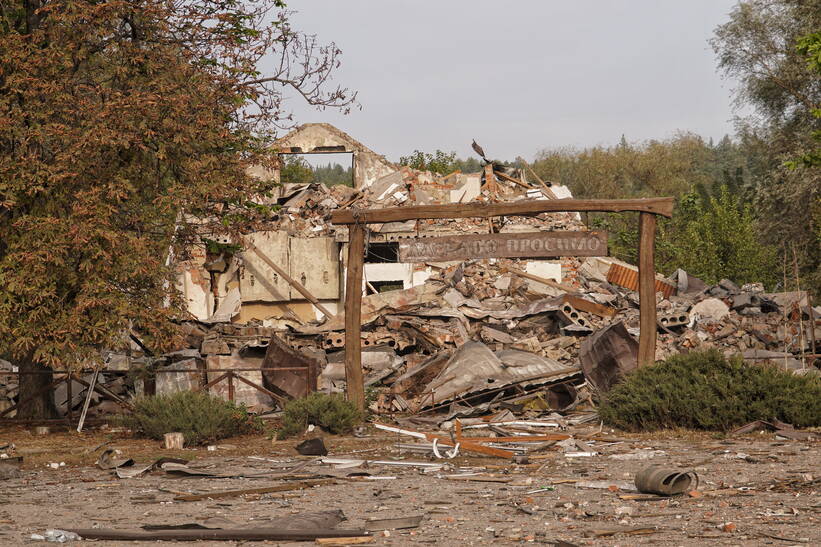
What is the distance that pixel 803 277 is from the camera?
3344 centimetres

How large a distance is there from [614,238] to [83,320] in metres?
46.3

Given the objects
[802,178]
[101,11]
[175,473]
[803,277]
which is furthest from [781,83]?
[175,473]

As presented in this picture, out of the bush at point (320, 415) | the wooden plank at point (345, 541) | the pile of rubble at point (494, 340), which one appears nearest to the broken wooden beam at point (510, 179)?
the pile of rubble at point (494, 340)

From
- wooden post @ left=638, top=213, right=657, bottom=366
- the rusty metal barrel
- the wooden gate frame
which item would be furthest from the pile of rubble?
the rusty metal barrel

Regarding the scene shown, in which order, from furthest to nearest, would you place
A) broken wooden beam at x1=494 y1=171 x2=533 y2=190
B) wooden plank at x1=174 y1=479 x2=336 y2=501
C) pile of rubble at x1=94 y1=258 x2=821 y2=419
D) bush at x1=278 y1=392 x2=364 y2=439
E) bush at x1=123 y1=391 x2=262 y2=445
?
broken wooden beam at x1=494 y1=171 x2=533 y2=190 < pile of rubble at x1=94 y1=258 x2=821 y2=419 < bush at x1=278 y1=392 x2=364 y2=439 < bush at x1=123 y1=391 x2=262 y2=445 < wooden plank at x1=174 y1=479 x2=336 y2=501

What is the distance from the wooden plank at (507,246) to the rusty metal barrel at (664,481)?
5782mm

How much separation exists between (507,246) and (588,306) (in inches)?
380

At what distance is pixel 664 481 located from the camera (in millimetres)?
8805

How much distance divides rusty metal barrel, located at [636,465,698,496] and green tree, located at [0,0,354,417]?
328 inches

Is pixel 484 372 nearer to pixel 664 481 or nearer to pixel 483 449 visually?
pixel 483 449

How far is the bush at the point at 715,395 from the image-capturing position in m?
13.4

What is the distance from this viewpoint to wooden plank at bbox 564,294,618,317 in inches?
925

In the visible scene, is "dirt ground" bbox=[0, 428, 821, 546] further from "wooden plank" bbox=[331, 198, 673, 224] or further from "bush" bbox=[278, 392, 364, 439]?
"wooden plank" bbox=[331, 198, 673, 224]

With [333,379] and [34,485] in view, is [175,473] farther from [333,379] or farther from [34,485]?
[333,379]
